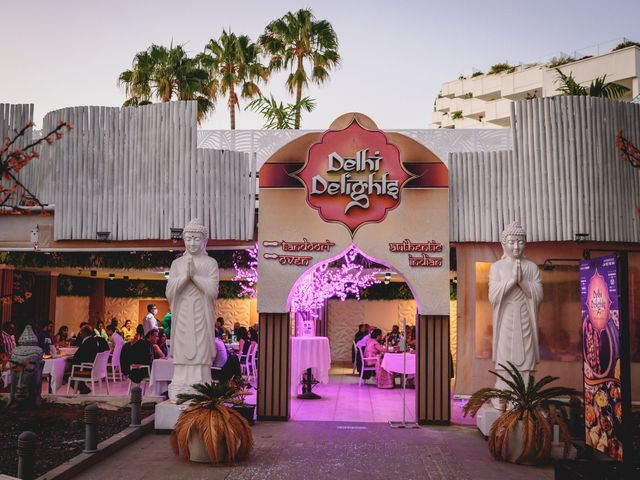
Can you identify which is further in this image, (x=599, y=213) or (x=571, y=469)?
(x=599, y=213)

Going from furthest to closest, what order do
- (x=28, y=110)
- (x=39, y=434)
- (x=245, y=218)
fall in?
(x=28, y=110)
(x=245, y=218)
(x=39, y=434)

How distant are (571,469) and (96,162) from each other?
9830mm

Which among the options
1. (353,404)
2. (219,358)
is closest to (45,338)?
(219,358)

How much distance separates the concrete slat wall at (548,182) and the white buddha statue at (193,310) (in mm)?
4387

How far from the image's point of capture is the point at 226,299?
2544 cm

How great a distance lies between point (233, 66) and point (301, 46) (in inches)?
119

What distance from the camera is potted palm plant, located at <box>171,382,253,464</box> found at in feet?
28.8

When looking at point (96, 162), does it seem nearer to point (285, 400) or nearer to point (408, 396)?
point (285, 400)

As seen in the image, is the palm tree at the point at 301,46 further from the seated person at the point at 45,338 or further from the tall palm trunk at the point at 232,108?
the seated person at the point at 45,338

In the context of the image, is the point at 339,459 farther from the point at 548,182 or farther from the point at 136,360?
the point at 136,360

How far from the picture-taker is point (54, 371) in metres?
14.0

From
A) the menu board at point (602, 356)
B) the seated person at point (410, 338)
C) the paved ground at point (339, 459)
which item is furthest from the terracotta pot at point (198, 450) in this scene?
the seated person at point (410, 338)

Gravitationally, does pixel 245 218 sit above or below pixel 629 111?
below

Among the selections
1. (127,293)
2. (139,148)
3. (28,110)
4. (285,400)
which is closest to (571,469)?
(285,400)
